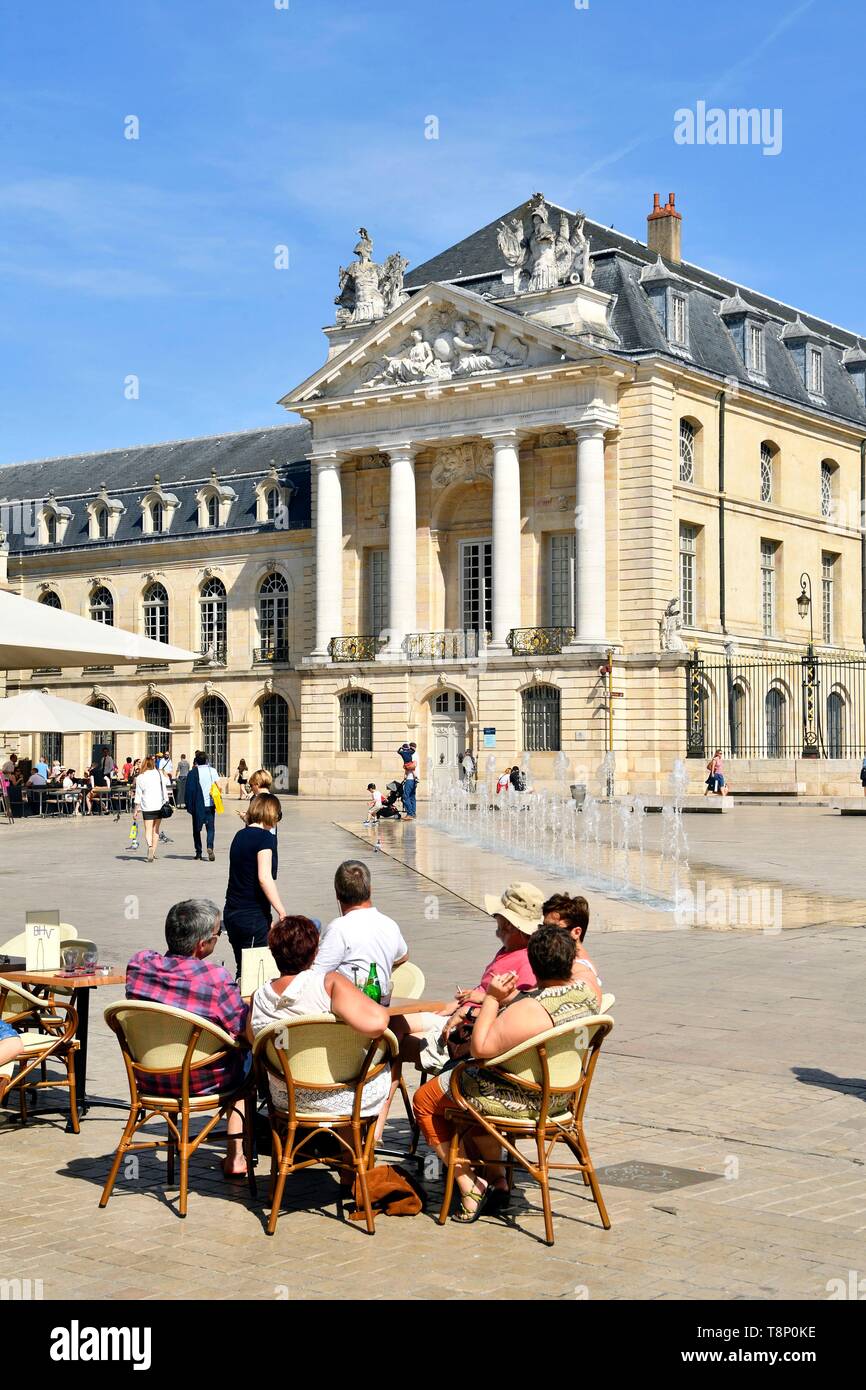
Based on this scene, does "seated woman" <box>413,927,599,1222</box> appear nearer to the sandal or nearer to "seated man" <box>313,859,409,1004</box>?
the sandal

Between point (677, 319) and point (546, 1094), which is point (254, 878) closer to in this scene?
point (546, 1094)

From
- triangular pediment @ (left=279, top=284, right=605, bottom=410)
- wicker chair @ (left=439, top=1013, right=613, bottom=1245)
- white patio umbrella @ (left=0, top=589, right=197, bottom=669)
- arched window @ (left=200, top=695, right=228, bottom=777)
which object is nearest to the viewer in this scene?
wicker chair @ (left=439, top=1013, right=613, bottom=1245)

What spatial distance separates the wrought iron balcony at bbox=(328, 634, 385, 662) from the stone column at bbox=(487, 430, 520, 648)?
177 inches

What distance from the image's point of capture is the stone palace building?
159 feet

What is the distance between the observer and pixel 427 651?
52.2 meters

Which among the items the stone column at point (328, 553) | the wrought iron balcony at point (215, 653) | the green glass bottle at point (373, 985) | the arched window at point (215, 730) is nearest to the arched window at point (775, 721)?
the stone column at point (328, 553)

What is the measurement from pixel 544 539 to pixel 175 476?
19.6m

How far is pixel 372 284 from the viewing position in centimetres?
5506

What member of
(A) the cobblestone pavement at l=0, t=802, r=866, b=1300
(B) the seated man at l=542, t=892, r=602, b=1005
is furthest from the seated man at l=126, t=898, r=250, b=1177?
(B) the seated man at l=542, t=892, r=602, b=1005

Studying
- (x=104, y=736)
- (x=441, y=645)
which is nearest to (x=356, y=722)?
(x=441, y=645)

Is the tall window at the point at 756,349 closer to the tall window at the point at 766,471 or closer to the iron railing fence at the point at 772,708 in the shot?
the tall window at the point at 766,471

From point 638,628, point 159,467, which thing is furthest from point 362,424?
point 159,467

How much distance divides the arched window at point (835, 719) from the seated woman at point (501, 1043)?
151 ft
